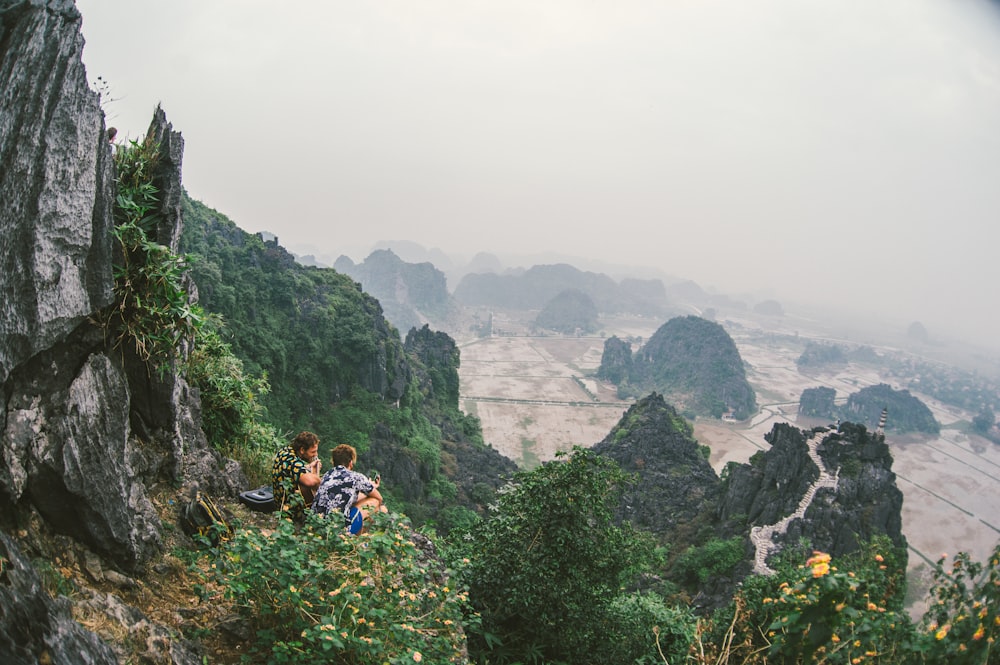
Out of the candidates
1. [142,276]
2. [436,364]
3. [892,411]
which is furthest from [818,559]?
[892,411]

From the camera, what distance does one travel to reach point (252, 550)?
2902mm

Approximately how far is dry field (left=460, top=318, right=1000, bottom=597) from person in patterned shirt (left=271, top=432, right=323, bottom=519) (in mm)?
20400

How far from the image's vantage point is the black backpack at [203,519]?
3961mm

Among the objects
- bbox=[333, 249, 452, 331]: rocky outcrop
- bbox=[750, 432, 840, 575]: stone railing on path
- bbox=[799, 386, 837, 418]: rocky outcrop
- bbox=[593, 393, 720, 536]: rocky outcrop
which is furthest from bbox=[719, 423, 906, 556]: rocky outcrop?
bbox=[333, 249, 452, 331]: rocky outcrop

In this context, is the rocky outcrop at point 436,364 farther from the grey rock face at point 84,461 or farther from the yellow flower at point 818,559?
the yellow flower at point 818,559

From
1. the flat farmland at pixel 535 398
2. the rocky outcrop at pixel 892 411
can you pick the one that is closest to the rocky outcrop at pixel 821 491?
the flat farmland at pixel 535 398

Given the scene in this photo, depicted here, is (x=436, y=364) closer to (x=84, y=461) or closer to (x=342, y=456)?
(x=342, y=456)

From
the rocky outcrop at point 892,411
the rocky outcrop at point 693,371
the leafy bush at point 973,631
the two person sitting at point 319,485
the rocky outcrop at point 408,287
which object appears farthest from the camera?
the rocky outcrop at point 408,287

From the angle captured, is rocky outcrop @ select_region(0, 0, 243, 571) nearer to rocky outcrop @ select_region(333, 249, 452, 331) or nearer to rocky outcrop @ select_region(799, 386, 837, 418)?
rocky outcrop @ select_region(799, 386, 837, 418)

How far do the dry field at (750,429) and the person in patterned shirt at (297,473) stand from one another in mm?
20400

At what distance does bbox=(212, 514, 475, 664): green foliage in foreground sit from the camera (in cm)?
270

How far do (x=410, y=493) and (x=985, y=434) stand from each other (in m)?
79.8

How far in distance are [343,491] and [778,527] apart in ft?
64.9

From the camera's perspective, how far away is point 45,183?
2.98 m
